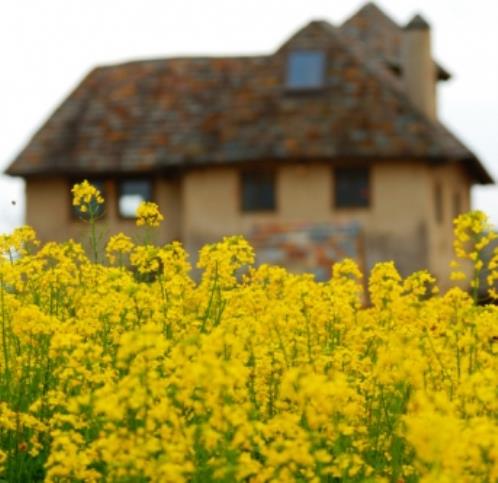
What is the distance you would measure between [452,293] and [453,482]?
9.08 feet

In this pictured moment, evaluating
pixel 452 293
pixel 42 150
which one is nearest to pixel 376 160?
pixel 42 150

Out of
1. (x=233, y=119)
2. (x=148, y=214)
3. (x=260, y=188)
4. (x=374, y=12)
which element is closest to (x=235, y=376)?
(x=148, y=214)

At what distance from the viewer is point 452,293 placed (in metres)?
7.09

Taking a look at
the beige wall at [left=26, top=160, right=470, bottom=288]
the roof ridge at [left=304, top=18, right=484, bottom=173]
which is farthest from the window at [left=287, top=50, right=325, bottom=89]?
the beige wall at [left=26, top=160, right=470, bottom=288]

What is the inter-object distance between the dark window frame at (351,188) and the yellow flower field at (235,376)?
21851mm

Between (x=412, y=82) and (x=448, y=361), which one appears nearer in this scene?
(x=448, y=361)

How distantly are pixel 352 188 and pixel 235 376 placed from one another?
25665 mm

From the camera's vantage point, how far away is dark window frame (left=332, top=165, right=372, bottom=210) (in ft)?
98.0

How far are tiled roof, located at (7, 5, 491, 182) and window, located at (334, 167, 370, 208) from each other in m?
0.99

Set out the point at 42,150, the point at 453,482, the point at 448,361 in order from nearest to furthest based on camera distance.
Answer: the point at 453,482 < the point at 448,361 < the point at 42,150

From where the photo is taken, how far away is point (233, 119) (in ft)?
100

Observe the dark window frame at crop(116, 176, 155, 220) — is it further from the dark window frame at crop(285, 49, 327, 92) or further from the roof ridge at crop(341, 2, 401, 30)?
the roof ridge at crop(341, 2, 401, 30)

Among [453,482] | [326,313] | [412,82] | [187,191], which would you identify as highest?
[412,82]

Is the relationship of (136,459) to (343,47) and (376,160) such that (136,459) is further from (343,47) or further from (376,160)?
(343,47)
